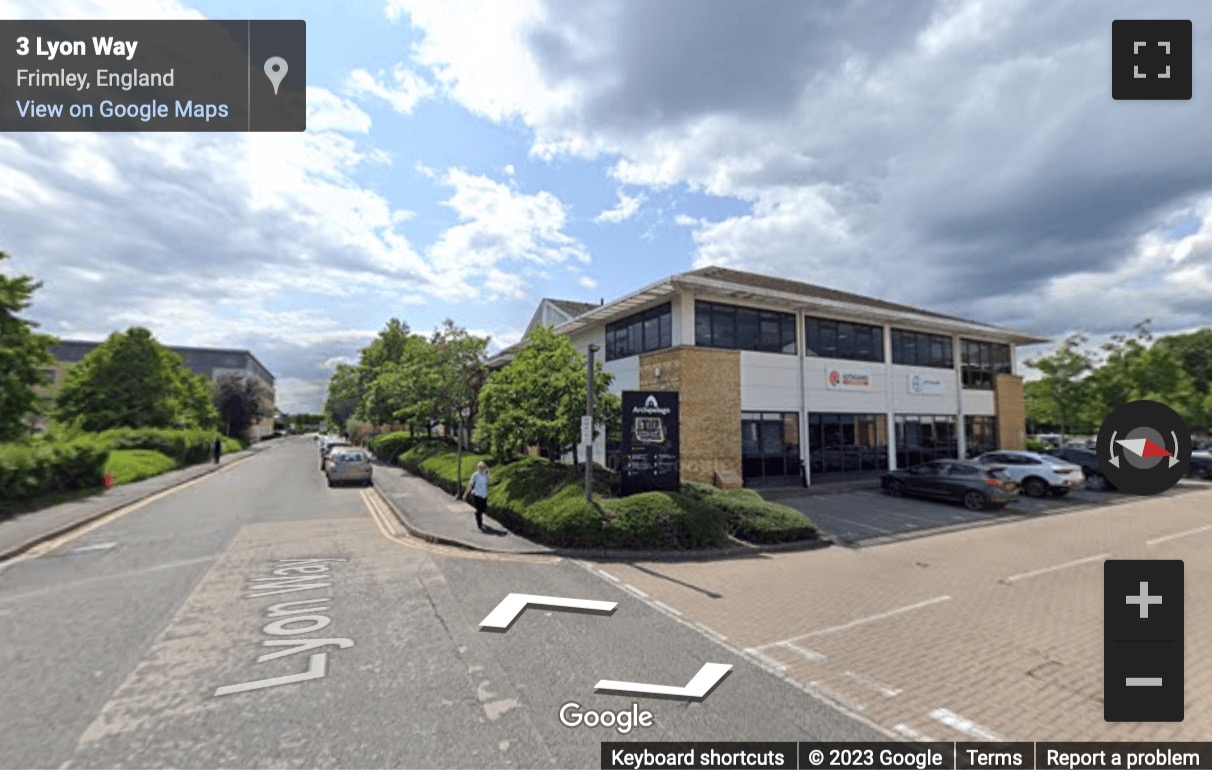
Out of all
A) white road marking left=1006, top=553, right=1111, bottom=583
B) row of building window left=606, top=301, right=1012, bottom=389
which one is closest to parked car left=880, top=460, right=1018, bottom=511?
row of building window left=606, top=301, right=1012, bottom=389

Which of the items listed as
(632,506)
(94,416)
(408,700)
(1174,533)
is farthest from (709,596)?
(94,416)

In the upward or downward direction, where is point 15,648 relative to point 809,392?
downward

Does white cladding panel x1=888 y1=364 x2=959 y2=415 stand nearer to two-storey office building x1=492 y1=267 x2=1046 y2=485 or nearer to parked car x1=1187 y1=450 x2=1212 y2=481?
two-storey office building x1=492 y1=267 x2=1046 y2=485

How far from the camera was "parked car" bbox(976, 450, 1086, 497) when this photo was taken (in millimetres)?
18391

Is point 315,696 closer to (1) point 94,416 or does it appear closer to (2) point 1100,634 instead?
(2) point 1100,634

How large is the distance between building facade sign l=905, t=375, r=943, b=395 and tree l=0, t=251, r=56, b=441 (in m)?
33.2

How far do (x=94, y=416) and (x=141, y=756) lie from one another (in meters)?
36.5

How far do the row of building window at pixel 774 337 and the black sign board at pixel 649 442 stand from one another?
5.50 metres

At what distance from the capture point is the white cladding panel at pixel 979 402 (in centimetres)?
2484

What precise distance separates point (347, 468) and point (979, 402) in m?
29.3

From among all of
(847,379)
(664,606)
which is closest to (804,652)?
(664,606)

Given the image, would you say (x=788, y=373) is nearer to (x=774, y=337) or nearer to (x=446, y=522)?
(x=774, y=337)

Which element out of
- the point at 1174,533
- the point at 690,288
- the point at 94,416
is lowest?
the point at 1174,533

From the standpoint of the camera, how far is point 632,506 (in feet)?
34.4
